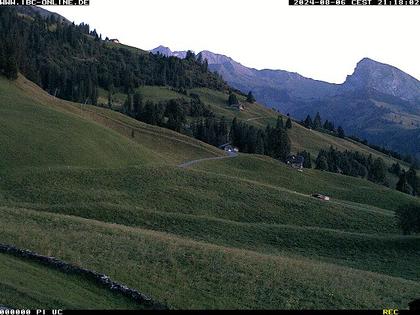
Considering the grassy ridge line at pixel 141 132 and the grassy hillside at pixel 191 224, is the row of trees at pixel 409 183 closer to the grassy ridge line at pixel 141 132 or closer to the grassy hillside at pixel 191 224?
the grassy hillside at pixel 191 224

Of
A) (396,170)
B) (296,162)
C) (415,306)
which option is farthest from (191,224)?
(396,170)

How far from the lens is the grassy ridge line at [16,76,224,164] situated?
4210 inches

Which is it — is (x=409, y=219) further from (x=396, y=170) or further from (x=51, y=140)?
(x=396, y=170)

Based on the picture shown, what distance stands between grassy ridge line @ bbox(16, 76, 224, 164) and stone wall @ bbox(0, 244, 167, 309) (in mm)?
74338

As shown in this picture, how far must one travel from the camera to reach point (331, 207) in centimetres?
7031

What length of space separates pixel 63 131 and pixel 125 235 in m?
53.1

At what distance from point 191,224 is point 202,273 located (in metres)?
21.6

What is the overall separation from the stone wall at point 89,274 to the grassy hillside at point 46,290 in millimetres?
315

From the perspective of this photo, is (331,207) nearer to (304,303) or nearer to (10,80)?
(304,303)

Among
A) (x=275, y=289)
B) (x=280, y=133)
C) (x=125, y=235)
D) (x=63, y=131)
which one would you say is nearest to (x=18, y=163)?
(x=63, y=131)

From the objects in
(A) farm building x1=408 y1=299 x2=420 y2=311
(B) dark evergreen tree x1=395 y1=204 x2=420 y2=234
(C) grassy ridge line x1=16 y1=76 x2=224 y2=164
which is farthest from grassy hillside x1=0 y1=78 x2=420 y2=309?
(A) farm building x1=408 y1=299 x2=420 y2=311

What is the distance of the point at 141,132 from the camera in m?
117

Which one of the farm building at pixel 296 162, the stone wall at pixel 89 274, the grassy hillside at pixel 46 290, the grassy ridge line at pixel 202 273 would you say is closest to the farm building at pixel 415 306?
the grassy ridge line at pixel 202 273

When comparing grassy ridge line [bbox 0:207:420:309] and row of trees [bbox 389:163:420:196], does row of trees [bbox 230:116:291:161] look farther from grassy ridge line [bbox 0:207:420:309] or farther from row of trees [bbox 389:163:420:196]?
grassy ridge line [bbox 0:207:420:309]
